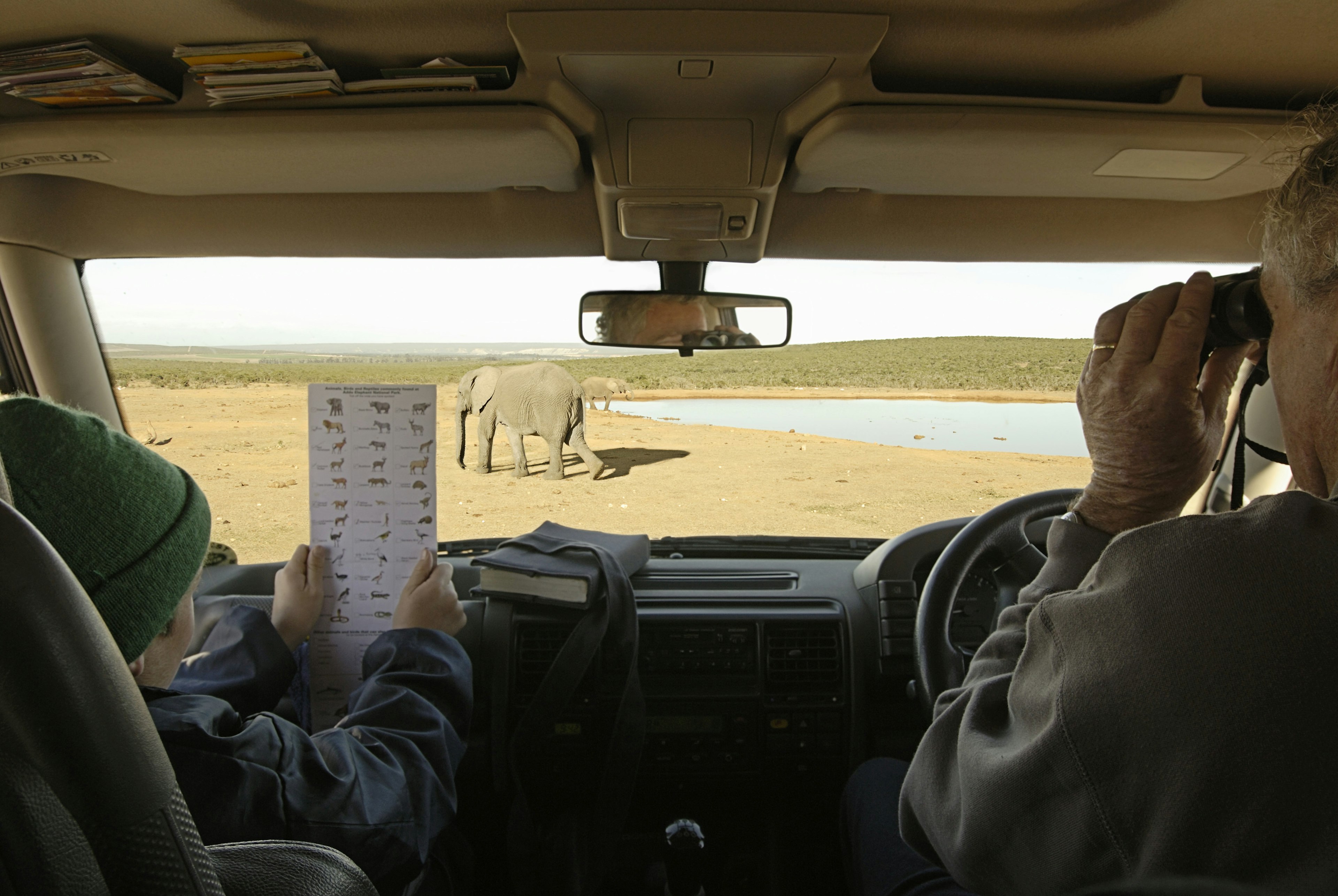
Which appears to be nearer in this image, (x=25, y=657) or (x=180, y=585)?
(x=25, y=657)

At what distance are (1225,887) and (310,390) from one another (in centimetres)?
194

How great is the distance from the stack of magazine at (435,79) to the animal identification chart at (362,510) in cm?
96

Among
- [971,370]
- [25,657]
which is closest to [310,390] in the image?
[25,657]

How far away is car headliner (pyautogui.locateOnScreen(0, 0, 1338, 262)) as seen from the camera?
6.57ft

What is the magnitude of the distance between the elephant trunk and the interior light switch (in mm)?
6210

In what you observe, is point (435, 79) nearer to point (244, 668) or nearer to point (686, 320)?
point (686, 320)

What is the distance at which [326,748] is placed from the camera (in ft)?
4.46

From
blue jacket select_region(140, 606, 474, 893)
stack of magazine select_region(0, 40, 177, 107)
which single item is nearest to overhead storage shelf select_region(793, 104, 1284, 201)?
blue jacket select_region(140, 606, 474, 893)

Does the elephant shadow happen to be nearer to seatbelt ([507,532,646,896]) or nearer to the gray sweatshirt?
seatbelt ([507,532,646,896])

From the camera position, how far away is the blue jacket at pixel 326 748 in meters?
1.16

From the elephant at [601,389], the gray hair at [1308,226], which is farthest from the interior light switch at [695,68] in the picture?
the elephant at [601,389]

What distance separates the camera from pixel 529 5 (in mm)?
1972

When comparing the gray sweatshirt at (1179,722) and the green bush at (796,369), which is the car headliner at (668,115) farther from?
the gray sweatshirt at (1179,722)

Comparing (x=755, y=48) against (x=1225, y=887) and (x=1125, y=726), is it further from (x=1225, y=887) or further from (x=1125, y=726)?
(x=1225, y=887)
